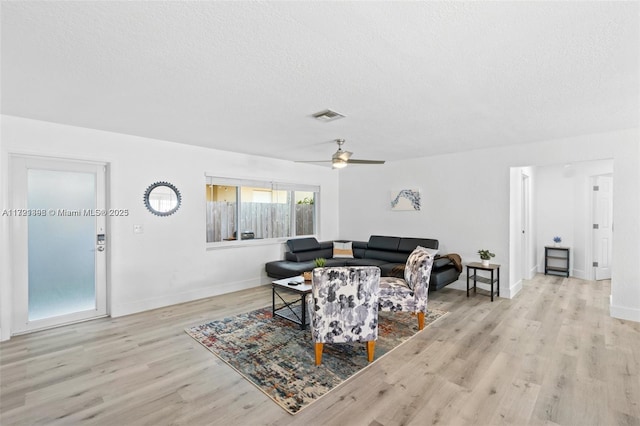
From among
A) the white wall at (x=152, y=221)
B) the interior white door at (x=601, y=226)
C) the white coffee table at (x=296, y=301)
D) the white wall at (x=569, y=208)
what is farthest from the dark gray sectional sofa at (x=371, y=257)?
the interior white door at (x=601, y=226)

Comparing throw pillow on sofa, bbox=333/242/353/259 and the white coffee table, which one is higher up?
throw pillow on sofa, bbox=333/242/353/259

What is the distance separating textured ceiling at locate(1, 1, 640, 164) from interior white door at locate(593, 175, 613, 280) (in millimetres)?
3084

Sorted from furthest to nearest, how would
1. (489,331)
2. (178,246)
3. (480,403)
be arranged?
1. (178,246)
2. (489,331)
3. (480,403)

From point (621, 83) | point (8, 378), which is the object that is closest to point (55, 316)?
point (8, 378)

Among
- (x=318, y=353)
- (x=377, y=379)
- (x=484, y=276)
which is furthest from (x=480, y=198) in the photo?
(x=318, y=353)

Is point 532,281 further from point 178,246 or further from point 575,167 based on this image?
point 178,246

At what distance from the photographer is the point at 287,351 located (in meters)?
3.07

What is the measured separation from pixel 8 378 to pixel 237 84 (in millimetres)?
3260

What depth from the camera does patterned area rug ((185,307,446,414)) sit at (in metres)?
2.46

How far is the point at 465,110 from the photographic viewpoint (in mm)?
3201

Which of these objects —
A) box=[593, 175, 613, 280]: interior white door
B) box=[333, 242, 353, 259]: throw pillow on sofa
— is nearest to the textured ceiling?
box=[593, 175, 613, 280]: interior white door

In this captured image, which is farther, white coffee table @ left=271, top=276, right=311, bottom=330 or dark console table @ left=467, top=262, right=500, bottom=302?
dark console table @ left=467, top=262, right=500, bottom=302

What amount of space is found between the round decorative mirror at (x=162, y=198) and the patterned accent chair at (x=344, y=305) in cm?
303

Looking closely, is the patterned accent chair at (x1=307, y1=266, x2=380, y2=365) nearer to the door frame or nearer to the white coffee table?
the white coffee table
